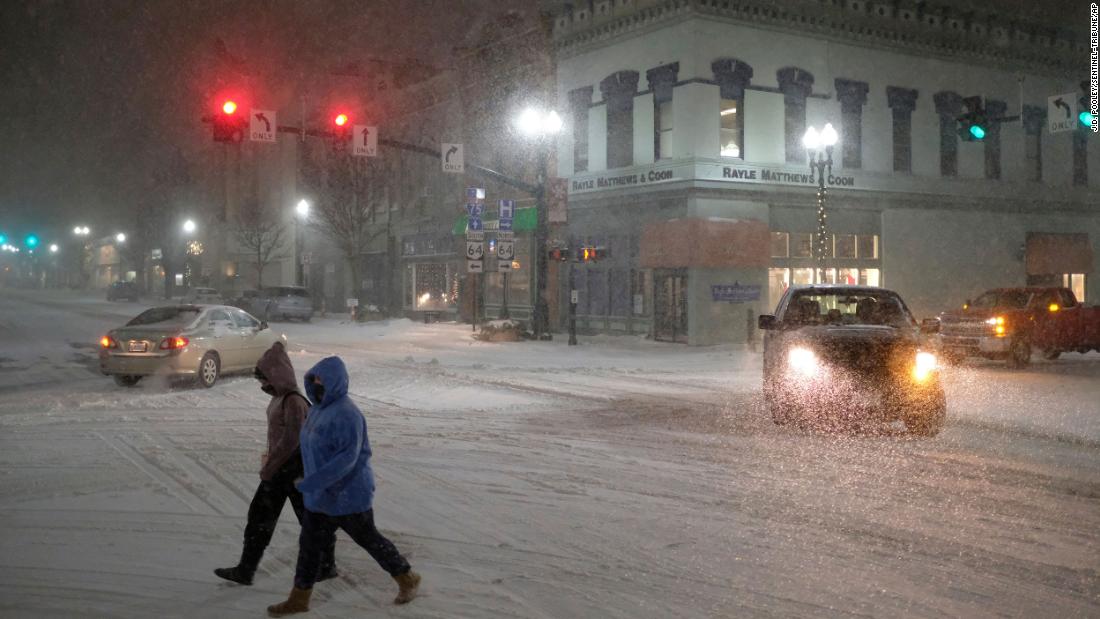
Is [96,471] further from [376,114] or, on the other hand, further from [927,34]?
[376,114]

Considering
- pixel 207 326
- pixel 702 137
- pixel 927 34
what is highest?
pixel 927 34

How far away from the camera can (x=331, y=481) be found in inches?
206

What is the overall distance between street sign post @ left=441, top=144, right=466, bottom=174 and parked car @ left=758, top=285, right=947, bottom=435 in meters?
15.5

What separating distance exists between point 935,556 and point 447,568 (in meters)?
3.34

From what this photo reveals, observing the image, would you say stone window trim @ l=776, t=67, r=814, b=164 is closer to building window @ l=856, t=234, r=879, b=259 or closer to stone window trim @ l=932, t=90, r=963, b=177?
building window @ l=856, t=234, r=879, b=259

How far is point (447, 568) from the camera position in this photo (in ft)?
20.8

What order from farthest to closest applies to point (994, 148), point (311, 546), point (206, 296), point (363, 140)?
point (206, 296) < point (994, 148) < point (363, 140) < point (311, 546)

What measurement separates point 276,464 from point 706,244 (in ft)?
79.4

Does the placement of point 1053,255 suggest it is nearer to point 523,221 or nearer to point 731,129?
point 731,129

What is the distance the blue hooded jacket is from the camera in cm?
527

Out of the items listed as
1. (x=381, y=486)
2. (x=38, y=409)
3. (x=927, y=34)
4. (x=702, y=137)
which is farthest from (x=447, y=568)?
(x=927, y=34)

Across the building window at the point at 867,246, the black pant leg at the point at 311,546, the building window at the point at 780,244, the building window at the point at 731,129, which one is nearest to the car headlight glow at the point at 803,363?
the black pant leg at the point at 311,546

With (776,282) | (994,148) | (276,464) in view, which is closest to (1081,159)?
(994,148)

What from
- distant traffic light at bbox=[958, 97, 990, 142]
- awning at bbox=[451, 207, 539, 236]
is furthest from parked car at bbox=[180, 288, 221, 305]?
distant traffic light at bbox=[958, 97, 990, 142]
